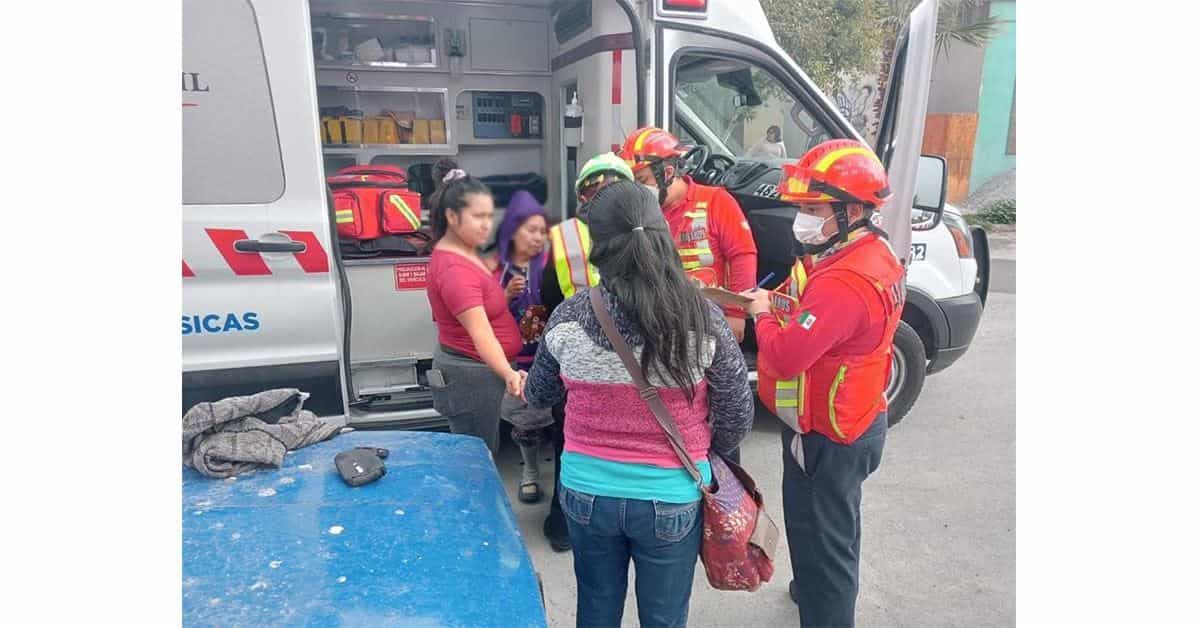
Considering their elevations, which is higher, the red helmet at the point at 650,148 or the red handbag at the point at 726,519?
the red helmet at the point at 650,148

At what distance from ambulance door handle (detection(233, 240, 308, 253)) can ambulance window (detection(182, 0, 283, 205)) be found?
15 cm

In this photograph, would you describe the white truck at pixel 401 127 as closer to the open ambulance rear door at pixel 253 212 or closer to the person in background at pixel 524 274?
the open ambulance rear door at pixel 253 212

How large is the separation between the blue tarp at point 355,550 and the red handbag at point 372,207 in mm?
2147

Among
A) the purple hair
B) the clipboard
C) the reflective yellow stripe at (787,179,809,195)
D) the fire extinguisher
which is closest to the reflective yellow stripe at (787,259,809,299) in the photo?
the clipboard

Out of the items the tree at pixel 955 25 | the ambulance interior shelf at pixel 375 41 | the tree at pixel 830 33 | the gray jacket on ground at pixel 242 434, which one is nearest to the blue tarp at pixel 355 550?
the gray jacket on ground at pixel 242 434

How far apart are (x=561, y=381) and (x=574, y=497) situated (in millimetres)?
274

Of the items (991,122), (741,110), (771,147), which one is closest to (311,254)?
(741,110)

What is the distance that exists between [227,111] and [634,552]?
6.75ft

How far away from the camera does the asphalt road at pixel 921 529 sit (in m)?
2.76

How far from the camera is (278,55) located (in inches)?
104

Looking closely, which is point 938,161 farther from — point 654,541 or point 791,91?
point 654,541

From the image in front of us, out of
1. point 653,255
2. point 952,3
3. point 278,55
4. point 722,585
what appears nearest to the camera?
point 653,255

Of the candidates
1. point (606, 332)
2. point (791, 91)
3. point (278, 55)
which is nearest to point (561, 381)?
point (606, 332)

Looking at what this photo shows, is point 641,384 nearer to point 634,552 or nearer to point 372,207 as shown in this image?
point 634,552
